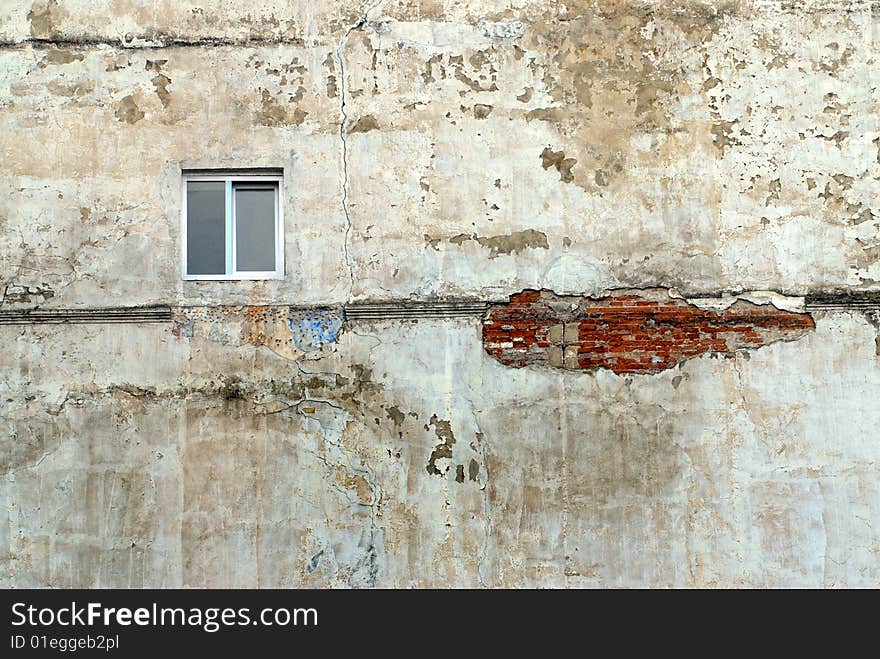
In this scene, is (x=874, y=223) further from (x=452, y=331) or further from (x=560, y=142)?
(x=452, y=331)

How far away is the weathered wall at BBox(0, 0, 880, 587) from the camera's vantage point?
22.0 ft

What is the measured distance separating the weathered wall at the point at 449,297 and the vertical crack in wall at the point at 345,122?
17 millimetres

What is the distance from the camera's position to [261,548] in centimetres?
669

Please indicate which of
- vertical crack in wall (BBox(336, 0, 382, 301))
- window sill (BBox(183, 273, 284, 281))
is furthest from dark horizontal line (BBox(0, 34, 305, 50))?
window sill (BBox(183, 273, 284, 281))

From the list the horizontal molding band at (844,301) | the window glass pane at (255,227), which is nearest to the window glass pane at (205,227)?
the window glass pane at (255,227)

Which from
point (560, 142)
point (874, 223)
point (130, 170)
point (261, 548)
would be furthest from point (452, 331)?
point (874, 223)

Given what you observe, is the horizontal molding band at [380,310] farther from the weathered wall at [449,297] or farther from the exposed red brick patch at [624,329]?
the exposed red brick patch at [624,329]

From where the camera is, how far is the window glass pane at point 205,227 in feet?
23.0

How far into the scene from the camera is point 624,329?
6875 millimetres

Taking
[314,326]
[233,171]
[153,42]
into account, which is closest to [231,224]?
[233,171]

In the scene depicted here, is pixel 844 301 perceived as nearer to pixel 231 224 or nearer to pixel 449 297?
pixel 449 297

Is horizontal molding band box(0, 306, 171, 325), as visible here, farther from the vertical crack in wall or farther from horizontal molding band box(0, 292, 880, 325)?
the vertical crack in wall

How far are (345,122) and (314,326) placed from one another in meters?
1.48

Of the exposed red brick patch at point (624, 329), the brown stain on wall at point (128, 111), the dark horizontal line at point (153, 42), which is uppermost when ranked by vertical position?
the dark horizontal line at point (153, 42)
